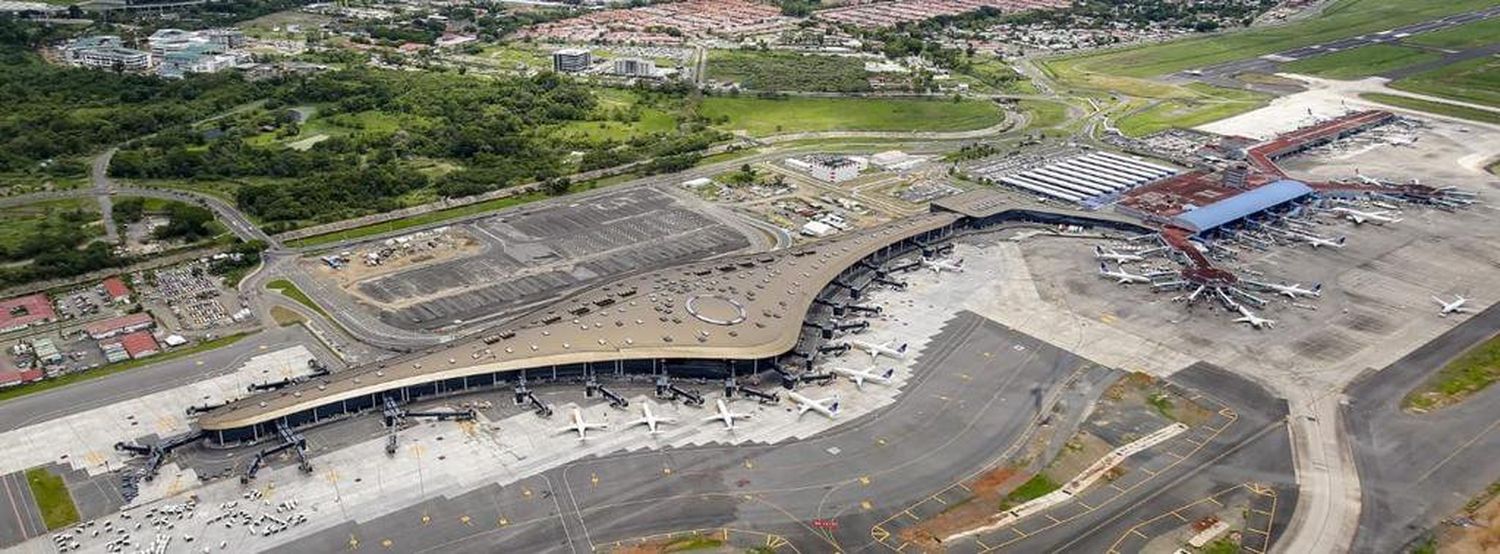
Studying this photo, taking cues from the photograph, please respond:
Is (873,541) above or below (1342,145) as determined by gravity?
below

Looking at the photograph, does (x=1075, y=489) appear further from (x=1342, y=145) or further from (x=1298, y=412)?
(x=1342, y=145)

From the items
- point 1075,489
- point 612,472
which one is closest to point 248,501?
point 612,472

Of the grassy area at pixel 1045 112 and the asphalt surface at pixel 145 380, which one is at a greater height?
the grassy area at pixel 1045 112

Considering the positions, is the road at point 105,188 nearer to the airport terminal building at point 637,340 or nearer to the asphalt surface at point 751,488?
the airport terminal building at point 637,340

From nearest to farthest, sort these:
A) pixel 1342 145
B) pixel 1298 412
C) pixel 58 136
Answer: pixel 1298 412, pixel 58 136, pixel 1342 145

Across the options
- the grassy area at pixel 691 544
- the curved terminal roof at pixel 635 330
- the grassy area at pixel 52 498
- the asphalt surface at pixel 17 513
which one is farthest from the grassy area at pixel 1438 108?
the asphalt surface at pixel 17 513
